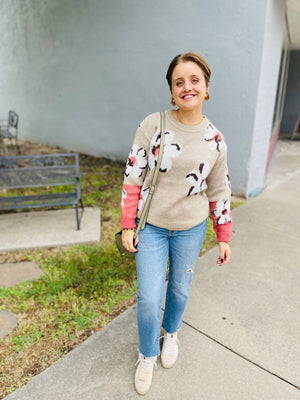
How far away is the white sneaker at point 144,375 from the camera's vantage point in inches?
70.3

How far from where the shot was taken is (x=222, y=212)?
5.76 feet

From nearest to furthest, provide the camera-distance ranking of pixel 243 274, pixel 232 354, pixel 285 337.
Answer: pixel 232 354 → pixel 285 337 → pixel 243 274

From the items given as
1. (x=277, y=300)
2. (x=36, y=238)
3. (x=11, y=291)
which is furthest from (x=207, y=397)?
(x=36, y=238)

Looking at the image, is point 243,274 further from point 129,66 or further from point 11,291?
point 129,66

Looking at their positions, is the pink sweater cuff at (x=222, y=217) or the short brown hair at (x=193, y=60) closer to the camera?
the short brown hair at (x=193, y=60)

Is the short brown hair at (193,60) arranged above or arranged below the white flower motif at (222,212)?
above

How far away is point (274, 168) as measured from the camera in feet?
21.8

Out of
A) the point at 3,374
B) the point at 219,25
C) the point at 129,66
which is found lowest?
the point at 3,374

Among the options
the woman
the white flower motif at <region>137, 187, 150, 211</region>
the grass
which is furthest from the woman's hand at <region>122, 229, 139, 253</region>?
the grass

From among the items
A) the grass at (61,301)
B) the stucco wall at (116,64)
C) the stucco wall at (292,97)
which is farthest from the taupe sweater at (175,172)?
the stucco wall at (292,97)

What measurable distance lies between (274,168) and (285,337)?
505 cm

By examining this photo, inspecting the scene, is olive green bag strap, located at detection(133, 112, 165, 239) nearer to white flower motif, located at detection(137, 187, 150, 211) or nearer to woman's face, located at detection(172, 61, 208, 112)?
white flower motif, located at detection(137, 187, 150, 211)

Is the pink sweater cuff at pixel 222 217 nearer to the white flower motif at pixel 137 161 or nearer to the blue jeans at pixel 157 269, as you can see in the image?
the blue jeans at pixel 157 269

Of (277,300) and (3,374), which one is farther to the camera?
(277,300)
